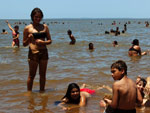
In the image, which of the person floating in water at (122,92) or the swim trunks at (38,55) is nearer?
the person floating in water at (122,92)

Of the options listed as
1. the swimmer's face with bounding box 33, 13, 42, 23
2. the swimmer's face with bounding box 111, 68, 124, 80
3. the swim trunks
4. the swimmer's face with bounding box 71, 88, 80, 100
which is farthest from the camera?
the swim trunks

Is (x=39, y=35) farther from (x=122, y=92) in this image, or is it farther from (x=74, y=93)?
(x=122, y=92)

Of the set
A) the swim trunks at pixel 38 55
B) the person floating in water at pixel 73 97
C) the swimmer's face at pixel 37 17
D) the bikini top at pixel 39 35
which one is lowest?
the person floating in water at pixel 73 97

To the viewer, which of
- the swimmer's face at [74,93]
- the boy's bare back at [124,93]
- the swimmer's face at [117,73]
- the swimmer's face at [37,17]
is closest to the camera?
the boy's bare back at [124,93]

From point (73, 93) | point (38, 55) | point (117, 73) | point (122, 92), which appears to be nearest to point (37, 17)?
point (38, 55)

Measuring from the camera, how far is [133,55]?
1116 centimetres

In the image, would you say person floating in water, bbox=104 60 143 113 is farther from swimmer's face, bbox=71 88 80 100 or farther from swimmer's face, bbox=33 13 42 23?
swimmer's face, bbox=33 13 42 23

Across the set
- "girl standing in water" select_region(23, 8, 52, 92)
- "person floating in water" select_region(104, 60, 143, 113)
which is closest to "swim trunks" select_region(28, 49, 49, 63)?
"girl standing in water" select_region(23, 8, 52, 92)

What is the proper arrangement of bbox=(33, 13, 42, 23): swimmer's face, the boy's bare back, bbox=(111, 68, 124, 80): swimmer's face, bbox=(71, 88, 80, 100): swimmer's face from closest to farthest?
the boy's bare back, bbox=(111, 68, 124, 80): swimmer's face, bbox=(71, 88, 80, 100): swimmer's face, bbox=(33, 13, 42, 23): swimmer's face

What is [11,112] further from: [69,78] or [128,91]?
[69,78]

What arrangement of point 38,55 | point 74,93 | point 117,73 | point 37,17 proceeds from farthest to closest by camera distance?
point 38,55, point 37,17, point 74,93, point 117,73

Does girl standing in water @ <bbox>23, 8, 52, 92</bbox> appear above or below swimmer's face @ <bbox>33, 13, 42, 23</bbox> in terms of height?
below

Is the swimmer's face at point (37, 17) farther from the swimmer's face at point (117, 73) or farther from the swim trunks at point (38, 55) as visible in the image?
the swimmer's face at point (117, 73)

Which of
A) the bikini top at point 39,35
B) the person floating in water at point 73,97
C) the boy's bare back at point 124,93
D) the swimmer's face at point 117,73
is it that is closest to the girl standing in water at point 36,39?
the bikini top at point 39,35
